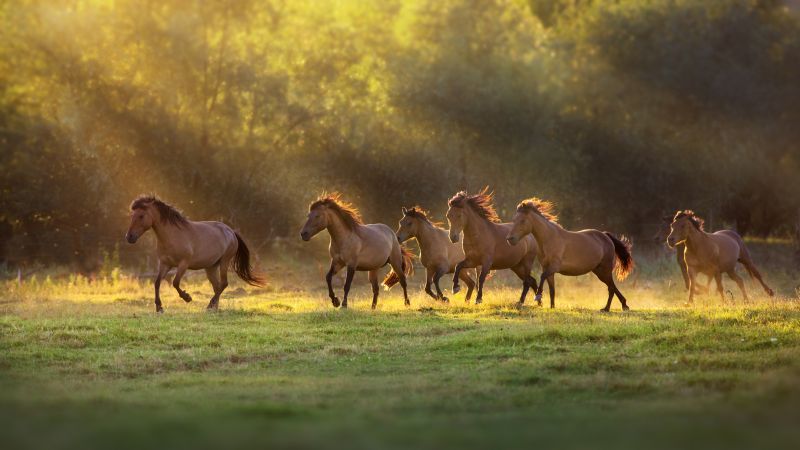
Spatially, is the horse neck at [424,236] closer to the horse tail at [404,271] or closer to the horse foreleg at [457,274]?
the horse tail at [404,271]

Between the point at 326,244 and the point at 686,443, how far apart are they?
29.2 meters

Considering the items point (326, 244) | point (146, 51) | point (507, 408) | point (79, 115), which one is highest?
point (146, 51)

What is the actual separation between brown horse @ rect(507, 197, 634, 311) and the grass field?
123 cm

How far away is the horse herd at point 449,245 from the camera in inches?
781

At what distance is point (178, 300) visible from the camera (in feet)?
74.4

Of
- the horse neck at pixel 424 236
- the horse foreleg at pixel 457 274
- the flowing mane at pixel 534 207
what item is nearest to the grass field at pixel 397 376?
the horse foreleg at pixel 457 274

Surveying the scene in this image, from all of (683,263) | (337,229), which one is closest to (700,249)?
(683,263)

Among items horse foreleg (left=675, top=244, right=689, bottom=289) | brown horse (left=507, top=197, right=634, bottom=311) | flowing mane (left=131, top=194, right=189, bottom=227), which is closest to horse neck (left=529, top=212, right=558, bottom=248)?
brown horse (left=507, top=197, right=634, bottom=311)

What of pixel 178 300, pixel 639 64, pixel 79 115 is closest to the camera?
pixel 178 300

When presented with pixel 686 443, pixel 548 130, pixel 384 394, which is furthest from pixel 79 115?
pixel 686 443

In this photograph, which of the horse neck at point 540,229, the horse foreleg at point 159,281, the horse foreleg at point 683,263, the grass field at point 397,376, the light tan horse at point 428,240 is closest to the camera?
the grass field at point 397,376

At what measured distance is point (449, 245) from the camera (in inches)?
861

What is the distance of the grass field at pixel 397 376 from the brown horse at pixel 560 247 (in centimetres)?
123

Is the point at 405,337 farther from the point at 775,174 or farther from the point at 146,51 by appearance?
the point at 775,174
